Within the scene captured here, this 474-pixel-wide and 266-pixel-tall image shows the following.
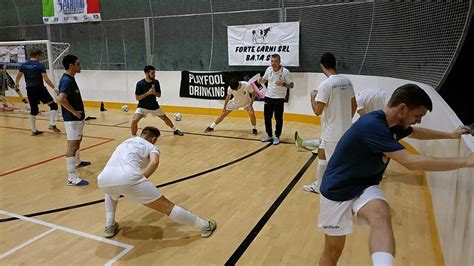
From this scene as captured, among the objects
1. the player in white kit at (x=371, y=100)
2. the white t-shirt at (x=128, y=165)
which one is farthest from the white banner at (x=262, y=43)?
the white t-shirt at (x=128, y=165)

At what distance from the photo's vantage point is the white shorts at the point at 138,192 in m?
3.29

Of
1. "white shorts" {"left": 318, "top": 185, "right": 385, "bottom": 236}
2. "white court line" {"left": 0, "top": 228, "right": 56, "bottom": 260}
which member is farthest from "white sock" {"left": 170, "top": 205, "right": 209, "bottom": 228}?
"white shorts" {"left": 318, "top": 185, "right": 385, "bottom": 236}

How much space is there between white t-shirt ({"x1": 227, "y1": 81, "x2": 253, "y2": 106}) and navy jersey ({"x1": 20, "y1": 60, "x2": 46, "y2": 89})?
4.66 metres

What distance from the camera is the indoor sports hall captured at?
332 centimetres

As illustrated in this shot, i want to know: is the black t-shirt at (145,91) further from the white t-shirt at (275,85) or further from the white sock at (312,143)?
the white sock at (312,143)

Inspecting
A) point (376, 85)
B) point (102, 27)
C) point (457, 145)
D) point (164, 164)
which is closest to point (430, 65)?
point (376, 85)

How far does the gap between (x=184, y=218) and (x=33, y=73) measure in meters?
6.85

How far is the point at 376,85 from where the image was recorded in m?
7.27

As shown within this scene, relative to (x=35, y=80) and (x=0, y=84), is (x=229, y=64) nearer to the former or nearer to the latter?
(x=35, y=80)

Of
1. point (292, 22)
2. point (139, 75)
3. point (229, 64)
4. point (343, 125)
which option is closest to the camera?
point (343, 125)

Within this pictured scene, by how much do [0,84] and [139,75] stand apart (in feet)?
16.1

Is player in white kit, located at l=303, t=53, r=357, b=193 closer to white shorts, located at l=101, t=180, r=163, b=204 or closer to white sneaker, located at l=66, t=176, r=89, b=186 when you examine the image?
white shorts, located at l=101, t=180, r=163, b=204

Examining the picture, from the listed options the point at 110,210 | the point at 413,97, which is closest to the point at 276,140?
the point at 110,210

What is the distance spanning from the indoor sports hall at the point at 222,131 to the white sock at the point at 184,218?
15 cm
